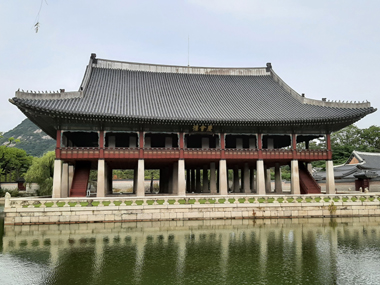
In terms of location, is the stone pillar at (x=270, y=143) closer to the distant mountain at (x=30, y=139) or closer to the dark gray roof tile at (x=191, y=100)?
the dark gray roof tile at (x=191, y=100)

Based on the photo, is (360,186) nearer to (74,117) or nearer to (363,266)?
(363,266)

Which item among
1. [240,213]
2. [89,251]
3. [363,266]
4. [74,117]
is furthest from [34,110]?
[363,266]

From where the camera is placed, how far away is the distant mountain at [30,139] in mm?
160000

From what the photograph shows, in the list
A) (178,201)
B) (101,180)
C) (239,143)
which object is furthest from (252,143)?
(101,180)

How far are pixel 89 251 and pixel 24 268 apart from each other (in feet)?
11.2

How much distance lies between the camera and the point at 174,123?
3331cm

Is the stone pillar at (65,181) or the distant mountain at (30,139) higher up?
the distant mountain at (30,139)

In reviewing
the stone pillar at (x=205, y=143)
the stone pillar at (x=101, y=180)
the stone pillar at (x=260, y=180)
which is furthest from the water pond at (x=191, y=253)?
the stone pillar at (x=205, y=143)

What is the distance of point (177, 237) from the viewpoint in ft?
65.8

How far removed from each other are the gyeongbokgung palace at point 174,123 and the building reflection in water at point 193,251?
1007 centimetres

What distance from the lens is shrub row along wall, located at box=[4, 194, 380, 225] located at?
24964 millimetres

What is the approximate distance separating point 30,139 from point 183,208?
6605 inches

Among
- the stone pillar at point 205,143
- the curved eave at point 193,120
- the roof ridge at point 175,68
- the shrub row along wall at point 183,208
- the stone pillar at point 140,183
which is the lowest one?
the shrub row along wall at point 183,208

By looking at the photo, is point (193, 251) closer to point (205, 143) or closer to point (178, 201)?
point (178, 201)
